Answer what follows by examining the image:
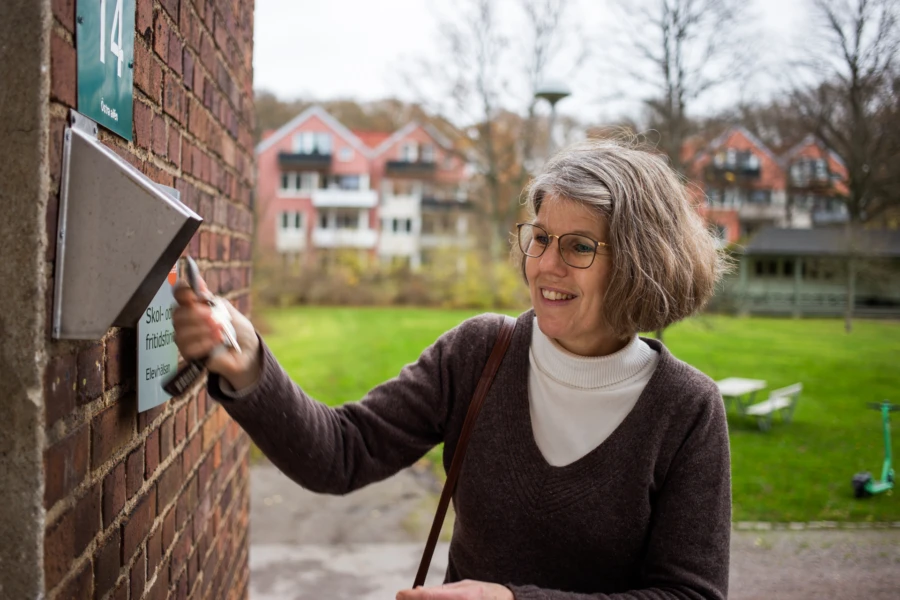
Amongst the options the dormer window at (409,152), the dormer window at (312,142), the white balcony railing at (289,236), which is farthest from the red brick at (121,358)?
the dormer window at (409,152)

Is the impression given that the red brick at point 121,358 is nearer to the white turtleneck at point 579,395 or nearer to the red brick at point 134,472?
the red brick at point 134,472

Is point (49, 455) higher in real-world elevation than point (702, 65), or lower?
lower

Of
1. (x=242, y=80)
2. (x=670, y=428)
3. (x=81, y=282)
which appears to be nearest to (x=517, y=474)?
(x=670, y=428)

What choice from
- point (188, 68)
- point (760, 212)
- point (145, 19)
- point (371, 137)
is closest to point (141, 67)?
point (145, 19)

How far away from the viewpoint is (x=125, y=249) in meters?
1.13

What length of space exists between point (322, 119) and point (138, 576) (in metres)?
51.6

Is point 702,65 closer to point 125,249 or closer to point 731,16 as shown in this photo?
point 731,16

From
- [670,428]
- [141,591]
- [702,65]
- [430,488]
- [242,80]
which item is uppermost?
[702,65]

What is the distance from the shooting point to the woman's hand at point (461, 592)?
1600 millimetres

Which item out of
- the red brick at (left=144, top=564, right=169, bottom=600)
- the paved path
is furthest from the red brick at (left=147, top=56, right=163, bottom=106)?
the paved path

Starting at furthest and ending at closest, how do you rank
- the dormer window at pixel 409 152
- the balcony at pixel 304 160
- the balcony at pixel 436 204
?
the dormer window at pixel 409 152 < the balcony at pixel 304 160 < the balcony at pixel 436 204

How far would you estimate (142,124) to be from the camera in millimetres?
1513

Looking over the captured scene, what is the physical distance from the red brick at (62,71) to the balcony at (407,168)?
50.4m

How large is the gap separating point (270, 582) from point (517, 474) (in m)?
3.93
